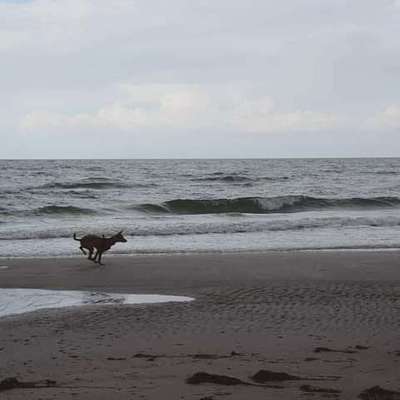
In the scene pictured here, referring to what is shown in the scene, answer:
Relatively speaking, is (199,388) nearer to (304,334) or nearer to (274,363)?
(274,363)

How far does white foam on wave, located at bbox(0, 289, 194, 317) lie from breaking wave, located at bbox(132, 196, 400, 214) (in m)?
16.5

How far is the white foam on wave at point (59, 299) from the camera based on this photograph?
7.52 m

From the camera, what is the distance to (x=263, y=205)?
27.8 metres

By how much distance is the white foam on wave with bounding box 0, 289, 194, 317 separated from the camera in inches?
296

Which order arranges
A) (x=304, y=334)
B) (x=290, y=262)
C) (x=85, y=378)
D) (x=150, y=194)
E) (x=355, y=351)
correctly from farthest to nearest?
1. (x=150, y=194)
2. (x=290, y=262)
3. (x=304, y=334)
4. (x=355, y=351)
5. (x=85, y=378)

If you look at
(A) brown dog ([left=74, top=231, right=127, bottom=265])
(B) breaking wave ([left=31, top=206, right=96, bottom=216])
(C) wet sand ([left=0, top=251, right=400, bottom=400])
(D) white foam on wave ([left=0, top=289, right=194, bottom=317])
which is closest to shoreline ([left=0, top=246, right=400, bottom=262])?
A: (A) brown dog ([left=74, top=231, right=127, bottom=265])

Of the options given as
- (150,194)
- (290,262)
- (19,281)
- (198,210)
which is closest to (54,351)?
(19,281)

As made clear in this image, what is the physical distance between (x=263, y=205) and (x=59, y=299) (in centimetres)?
2042

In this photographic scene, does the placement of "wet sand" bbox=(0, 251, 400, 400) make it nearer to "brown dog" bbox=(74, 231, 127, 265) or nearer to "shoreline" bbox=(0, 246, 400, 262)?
"brown dog" bbox=(74, 231, 127, 265)

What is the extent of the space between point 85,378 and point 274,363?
59.7 inches

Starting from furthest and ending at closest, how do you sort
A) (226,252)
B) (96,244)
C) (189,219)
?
(189,219) < (226,252) < (96,244)

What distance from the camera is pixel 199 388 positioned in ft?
13.8

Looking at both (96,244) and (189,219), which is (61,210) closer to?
(189,219)

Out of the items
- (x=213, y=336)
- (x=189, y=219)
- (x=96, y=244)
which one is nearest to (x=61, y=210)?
(x=189, y=219)
